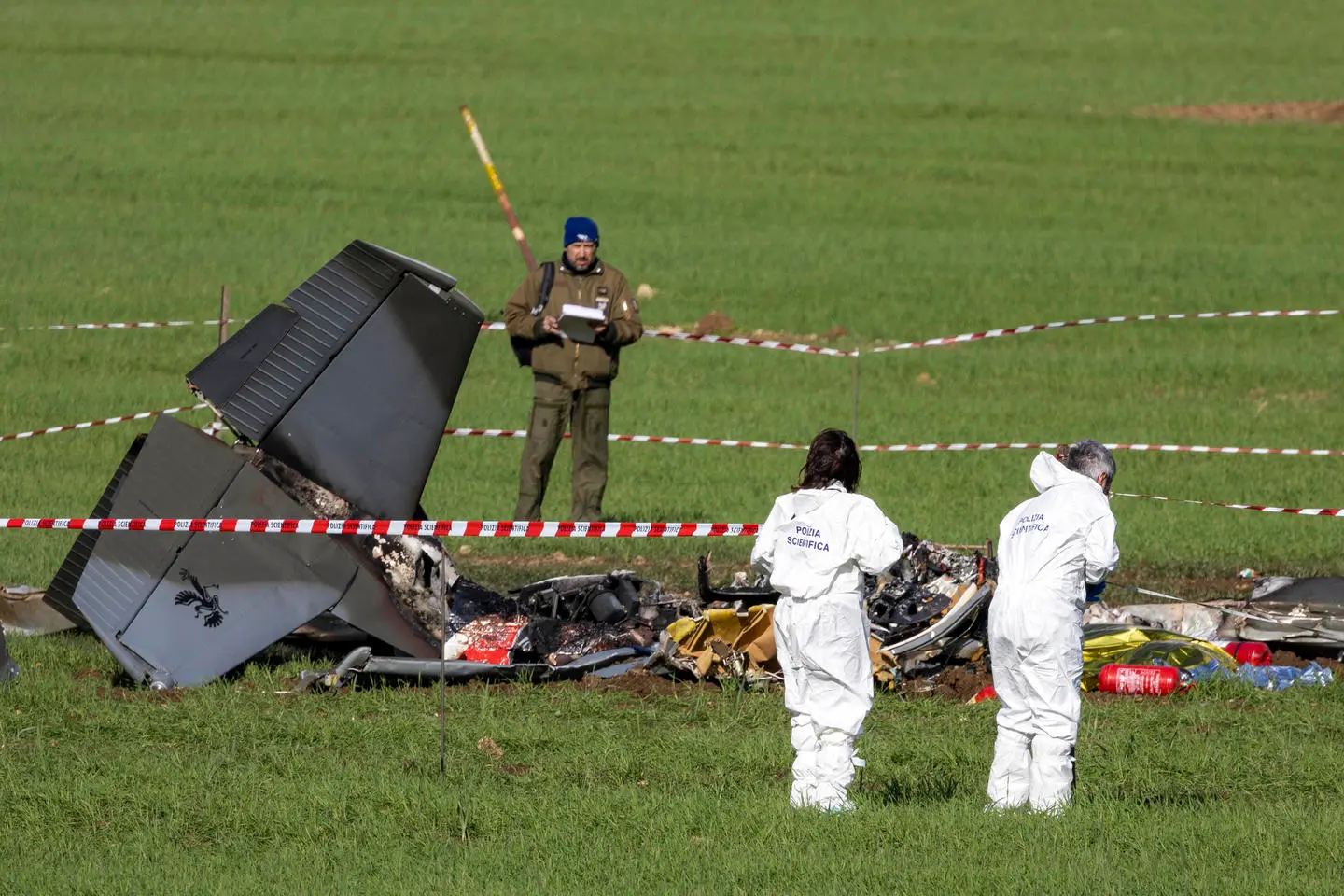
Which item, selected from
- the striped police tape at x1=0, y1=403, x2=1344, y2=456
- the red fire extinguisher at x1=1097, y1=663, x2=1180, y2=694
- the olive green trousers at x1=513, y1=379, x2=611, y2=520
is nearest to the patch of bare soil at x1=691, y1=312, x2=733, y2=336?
the striped police tape at x1=0, y1=403, x2=1344, y2=456

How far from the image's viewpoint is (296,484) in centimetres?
1020

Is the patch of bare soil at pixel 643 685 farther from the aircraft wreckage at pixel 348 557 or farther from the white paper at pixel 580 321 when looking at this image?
the white paper at pixel 580 321

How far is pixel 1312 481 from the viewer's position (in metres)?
17.1

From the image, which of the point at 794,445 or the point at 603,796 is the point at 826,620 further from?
the point at 794,445

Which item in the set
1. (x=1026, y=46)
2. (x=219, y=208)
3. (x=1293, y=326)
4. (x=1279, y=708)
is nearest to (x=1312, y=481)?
(x=1279, y=708)

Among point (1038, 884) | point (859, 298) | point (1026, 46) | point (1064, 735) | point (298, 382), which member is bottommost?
point (1038, 884)

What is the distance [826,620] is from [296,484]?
379 cm

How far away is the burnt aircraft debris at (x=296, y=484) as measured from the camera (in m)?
9.75

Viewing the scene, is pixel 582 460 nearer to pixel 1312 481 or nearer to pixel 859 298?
pixel 1312 481

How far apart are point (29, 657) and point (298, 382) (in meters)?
2.04

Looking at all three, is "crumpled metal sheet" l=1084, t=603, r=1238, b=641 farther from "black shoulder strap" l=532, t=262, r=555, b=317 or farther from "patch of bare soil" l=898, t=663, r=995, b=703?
"black shoulder strap" l=532, t=262, r=555, b=317

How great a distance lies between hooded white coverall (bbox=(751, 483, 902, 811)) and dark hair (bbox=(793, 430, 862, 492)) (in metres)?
0.05

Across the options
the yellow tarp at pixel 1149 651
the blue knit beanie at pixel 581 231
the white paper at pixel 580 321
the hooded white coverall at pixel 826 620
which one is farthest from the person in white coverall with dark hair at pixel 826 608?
the blue knit beanie at pixel 581 231

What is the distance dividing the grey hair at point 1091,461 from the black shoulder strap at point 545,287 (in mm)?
6763
